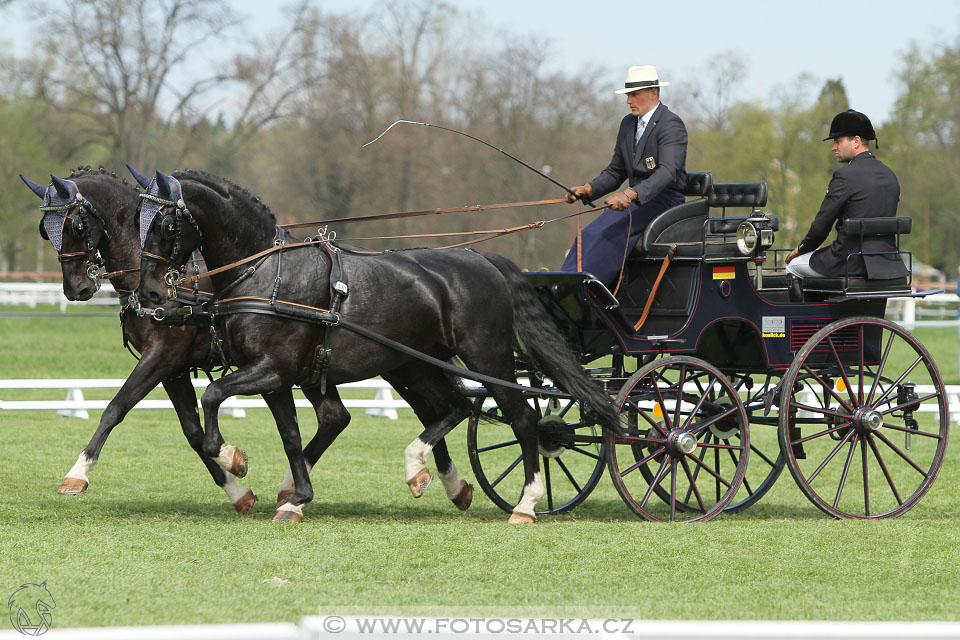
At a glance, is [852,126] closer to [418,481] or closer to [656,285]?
[656,285]

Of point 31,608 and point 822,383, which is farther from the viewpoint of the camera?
point 822,383

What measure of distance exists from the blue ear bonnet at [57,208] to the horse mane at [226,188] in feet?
2.14

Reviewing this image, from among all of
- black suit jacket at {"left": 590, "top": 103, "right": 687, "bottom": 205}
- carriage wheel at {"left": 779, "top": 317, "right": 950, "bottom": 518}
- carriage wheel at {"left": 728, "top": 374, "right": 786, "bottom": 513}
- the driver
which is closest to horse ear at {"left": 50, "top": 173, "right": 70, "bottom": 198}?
the driver

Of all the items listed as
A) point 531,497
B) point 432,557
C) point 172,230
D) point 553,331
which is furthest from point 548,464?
point 172,230

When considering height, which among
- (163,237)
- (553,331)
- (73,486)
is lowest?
(73,486)

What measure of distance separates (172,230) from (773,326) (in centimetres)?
378

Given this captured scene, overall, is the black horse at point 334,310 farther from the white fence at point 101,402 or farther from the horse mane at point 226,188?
the white fence at point 101,402

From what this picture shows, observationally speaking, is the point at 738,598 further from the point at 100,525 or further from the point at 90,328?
the point at 90,328

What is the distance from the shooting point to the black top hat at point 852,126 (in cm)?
742

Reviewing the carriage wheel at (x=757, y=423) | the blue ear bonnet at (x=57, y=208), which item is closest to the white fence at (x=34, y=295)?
the blue ear bonnet at (x=57, y=208)

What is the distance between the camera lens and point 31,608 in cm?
456

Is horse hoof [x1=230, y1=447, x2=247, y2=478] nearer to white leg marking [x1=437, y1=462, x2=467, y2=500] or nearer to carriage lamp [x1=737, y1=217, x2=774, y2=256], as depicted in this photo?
white leg marking [x1=437, y1=462, x2=467, y2=500]

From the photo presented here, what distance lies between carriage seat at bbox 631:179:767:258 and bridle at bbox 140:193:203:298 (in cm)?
277

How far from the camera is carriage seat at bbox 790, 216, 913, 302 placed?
7234 mm
